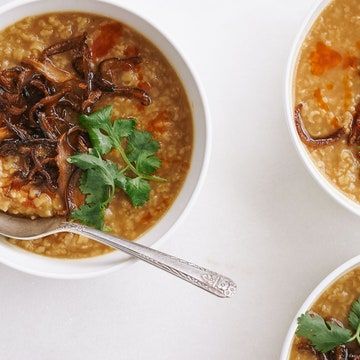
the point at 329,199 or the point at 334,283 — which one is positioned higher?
the point at 329,199

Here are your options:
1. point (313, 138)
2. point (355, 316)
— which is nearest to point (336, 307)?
point (355, 316)

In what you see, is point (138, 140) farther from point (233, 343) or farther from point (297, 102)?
point (233, 343)

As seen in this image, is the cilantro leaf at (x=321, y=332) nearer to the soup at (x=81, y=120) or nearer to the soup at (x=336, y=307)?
the soup at (x=336, y=307)

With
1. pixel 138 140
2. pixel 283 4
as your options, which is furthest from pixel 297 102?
pixel 138 140

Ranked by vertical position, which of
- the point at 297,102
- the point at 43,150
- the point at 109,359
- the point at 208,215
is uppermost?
the point at 297,102

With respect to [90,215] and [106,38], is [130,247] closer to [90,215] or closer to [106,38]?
[90,215]

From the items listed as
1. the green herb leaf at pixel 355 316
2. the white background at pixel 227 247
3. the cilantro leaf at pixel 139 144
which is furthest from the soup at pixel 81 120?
the green herb leaf at pixel 355 316
